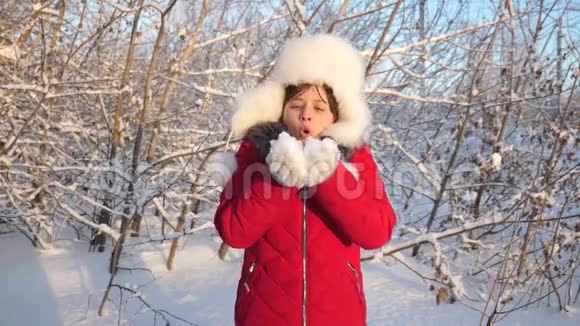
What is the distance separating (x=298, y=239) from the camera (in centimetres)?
121

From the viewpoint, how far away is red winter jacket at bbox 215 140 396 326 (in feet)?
3.64

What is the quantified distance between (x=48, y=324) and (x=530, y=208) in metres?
3.82

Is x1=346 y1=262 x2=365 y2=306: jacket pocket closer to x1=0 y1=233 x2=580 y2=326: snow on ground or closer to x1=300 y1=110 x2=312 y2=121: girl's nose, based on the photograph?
x1=300 y1=110 x2=312 y2=121: girl's nose

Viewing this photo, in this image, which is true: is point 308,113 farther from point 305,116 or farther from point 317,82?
point 317,82

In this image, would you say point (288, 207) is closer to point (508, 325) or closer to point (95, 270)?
point (508, 325)

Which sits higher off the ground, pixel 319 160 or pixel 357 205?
pixel 319 160

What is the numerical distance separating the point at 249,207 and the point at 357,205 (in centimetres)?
29

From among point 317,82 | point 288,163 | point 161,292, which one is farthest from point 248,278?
point 161,292

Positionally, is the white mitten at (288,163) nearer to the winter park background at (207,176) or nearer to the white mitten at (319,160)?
the white mitten at (319,160)

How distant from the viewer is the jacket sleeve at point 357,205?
108 cm

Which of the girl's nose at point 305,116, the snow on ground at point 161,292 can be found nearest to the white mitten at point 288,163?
the girl's nose at point 305,116

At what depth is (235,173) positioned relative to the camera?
1234 mm

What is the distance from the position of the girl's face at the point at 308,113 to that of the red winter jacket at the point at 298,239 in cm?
14

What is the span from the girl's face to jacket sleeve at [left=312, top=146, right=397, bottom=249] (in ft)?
0.55
